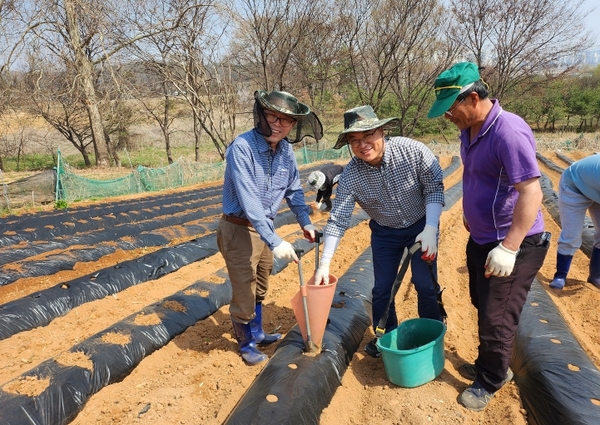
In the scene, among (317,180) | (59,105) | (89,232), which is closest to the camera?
(317,180)

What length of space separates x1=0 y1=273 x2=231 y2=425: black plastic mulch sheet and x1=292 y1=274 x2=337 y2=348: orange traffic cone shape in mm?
1307

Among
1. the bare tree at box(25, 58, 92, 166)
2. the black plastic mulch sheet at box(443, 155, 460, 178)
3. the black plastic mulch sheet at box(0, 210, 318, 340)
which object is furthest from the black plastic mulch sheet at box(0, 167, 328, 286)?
the bare tree at box(25, 58, 92, 166)

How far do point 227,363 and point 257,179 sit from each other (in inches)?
52.6

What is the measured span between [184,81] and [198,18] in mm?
3128

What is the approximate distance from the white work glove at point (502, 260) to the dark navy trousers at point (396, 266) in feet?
1.85

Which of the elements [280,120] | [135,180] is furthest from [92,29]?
[280,120]

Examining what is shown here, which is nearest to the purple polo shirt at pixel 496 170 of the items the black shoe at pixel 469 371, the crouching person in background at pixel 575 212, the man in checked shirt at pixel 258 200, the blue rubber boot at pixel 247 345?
the black shoe at pixel 469 371

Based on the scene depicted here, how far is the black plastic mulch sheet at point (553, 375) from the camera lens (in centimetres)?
203

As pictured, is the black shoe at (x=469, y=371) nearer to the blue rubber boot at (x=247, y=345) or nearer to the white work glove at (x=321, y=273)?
the white work glove at (x=321, y=273)

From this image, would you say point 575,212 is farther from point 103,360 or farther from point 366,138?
point 103,360

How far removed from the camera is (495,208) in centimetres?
213

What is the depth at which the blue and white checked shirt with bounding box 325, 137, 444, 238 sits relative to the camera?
2.50 metres

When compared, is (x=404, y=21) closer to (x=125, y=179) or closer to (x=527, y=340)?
(x=125, y=179)

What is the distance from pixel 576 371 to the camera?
2.26m
